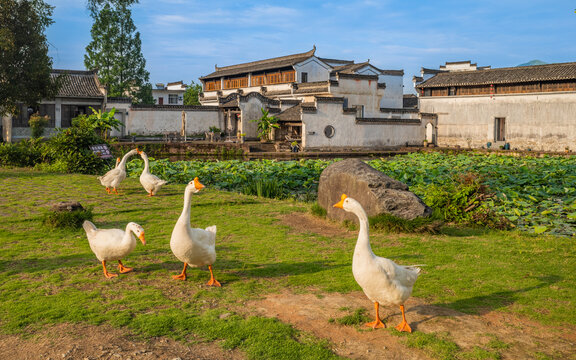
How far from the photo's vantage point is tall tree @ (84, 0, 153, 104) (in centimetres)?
3547

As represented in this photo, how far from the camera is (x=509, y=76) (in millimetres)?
31109

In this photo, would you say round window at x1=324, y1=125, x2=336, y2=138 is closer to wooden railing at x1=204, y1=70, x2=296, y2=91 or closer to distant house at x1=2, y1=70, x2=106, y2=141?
wooden railing at x1=204, y1=70, x2=296, y2=91

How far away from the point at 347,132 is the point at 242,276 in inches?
1080

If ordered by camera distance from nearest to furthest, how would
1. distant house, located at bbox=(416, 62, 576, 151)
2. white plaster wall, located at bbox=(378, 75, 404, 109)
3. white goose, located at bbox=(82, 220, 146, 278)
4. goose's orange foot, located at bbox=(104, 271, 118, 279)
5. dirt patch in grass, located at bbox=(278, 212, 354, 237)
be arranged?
white goose, located at bbox=(82, 220, 146, 278)
goose's orange foot, located at bbox=(104, 271, 118, 279)
dirt patch in grass, located at bbox=(278, 212, 354, 237)
distant house, located at bbox=(416, 62, 576, 151)
white plaster wall, located at bbox=(378, 75, 404, 109)

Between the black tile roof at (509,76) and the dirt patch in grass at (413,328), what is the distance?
28.5 m

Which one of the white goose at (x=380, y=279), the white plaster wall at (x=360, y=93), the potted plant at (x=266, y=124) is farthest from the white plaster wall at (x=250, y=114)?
the white goose at (x=380, y=279)

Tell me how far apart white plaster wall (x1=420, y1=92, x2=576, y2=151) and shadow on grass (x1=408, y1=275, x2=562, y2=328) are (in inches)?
1098

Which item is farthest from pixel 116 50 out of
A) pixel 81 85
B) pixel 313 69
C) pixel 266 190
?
pixel 266 190

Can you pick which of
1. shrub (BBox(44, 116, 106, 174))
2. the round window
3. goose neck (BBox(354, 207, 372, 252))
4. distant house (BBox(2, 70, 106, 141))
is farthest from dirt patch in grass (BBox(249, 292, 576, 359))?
distant house (BBox(2, 70, 106, 141))

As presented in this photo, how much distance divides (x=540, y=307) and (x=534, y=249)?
2.64 metres

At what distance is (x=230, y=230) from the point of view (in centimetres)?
820

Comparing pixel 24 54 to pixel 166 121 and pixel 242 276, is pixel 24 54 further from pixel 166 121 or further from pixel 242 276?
pixel 166 121

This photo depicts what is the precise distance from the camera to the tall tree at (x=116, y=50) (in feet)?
116

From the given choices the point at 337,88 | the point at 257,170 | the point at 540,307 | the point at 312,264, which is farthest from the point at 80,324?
the point at 337,88
